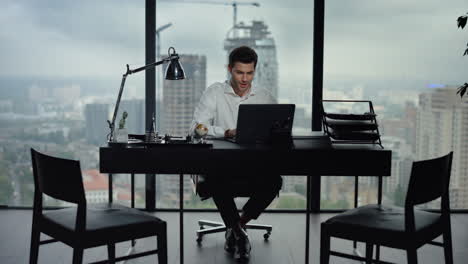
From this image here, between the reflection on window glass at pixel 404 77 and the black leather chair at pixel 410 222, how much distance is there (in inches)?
75.6

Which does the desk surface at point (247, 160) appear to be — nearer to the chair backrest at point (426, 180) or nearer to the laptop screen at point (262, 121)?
the laptop screen at point (262, 121)

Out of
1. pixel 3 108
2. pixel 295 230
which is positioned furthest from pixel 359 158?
pixel 3 108

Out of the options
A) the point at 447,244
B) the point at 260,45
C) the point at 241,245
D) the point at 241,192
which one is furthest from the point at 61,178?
the point at 260,45

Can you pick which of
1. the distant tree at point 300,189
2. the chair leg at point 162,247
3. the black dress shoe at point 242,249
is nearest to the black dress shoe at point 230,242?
the black dress shoe at point 242,249

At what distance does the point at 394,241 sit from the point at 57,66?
126 inches

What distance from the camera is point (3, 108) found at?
481cm

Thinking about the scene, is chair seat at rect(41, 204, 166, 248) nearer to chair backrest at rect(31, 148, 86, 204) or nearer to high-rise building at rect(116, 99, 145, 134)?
chair backrest at rect(31, 148, 86, 204)

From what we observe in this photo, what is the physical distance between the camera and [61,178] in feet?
8.23

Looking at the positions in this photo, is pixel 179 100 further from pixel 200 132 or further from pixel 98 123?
pixel 200 132

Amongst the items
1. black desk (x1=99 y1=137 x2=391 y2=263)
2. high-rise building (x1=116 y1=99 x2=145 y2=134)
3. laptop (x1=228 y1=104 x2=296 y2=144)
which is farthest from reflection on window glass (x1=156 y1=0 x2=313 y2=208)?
black desk (x1=99 y1=137 x2=391 y2=263)

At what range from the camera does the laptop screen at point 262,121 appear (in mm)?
3023

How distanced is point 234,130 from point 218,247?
2.97ft

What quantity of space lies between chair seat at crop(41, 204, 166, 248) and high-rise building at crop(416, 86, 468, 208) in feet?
9.01

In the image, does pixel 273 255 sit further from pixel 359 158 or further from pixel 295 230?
pixel 359 158
